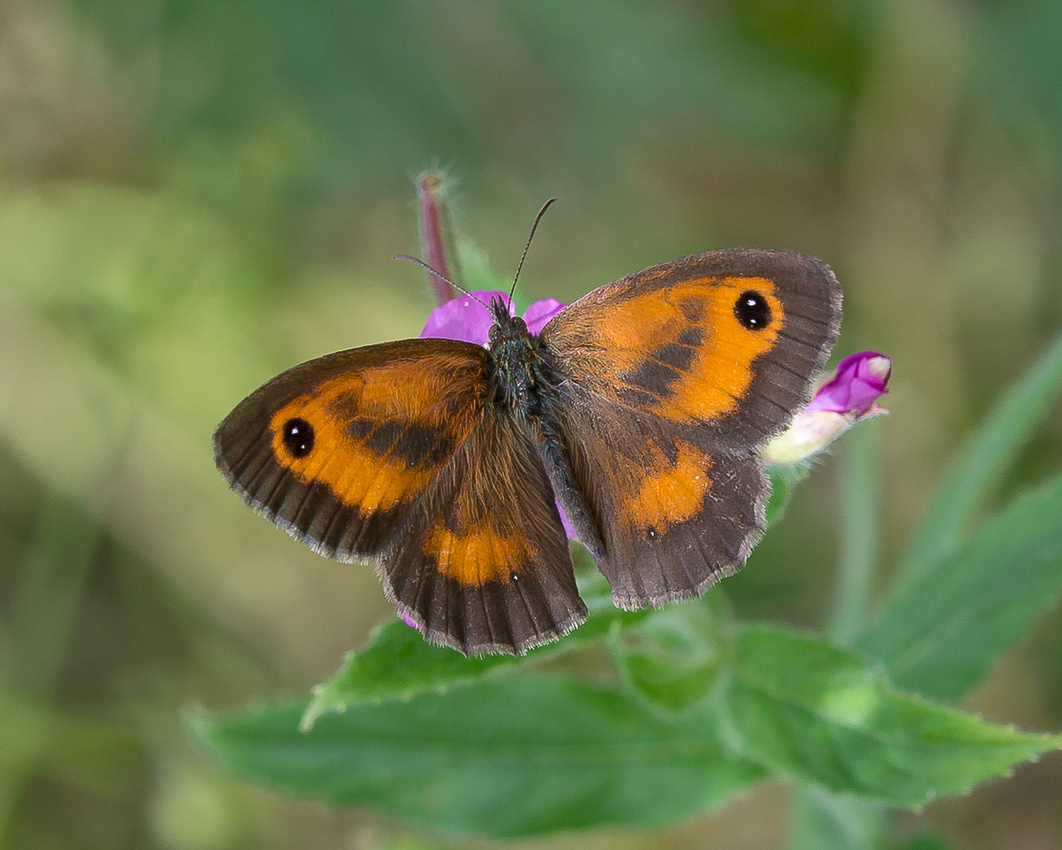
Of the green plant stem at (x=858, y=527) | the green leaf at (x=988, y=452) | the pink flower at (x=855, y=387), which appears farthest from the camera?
the green plant stem at (x=858, y=527)

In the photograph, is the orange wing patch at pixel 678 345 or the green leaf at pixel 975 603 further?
the green leaf at pixel 975 603

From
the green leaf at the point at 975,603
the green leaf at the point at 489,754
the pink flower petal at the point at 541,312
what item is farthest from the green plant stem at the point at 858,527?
the pink flower petal at the point at 541,312

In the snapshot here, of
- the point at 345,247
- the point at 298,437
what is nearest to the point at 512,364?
the point at 298,437

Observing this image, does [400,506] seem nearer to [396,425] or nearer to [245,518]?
[396,425]

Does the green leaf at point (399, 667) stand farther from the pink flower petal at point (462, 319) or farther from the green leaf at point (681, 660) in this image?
the pink flower petal at point (462, 319)

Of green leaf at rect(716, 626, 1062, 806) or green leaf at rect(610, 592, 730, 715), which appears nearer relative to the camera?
green leaf at rect(716, 626, 1062, 806)

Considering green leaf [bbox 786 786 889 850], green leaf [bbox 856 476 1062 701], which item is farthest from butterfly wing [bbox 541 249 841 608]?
green leaf [bbox 786 786 889 850]

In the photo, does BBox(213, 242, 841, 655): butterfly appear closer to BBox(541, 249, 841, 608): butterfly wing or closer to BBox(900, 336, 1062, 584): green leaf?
BBox(541, 249, 841, 608): butterfly wing

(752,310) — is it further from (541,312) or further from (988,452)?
(988,452)
